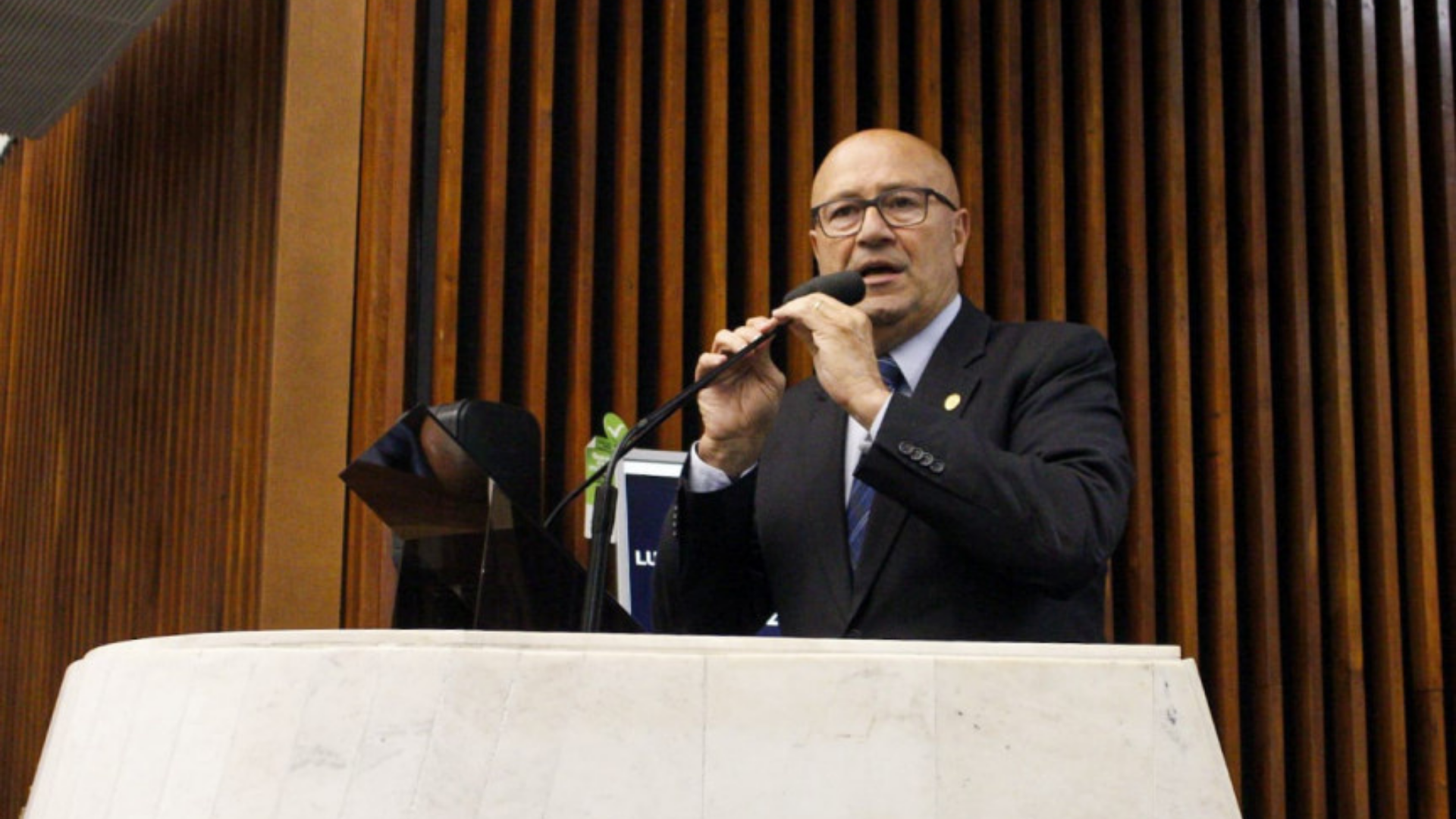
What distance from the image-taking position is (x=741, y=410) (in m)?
1.82

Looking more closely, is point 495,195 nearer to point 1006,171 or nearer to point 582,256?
point 582,256

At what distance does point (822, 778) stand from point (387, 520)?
0.77m

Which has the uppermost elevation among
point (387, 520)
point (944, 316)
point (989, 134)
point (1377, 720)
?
point (989, 134)

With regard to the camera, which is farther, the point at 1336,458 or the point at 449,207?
the point at 1336,458

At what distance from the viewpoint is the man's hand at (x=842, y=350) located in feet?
5.34

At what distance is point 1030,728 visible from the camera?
32.9 inches

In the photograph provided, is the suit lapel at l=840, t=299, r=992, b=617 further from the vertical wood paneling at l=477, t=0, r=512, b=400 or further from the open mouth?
the vertical wood paneling at l=477, t=0, r=512, b=400

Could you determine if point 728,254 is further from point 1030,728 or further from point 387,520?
point 1030,728

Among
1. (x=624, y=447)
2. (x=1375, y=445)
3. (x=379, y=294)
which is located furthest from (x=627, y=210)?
(x=624, y=447)

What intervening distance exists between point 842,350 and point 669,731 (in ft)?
2.90

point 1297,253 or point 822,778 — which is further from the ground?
point 1297,253

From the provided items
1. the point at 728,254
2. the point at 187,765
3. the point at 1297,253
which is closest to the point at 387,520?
the point at 187,765

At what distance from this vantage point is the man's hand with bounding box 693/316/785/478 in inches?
70.7

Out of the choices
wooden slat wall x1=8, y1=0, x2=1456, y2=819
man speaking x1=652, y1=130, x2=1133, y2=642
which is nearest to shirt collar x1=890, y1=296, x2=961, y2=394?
man speaking x1=652, y1=130, x2=1133, y2=642
